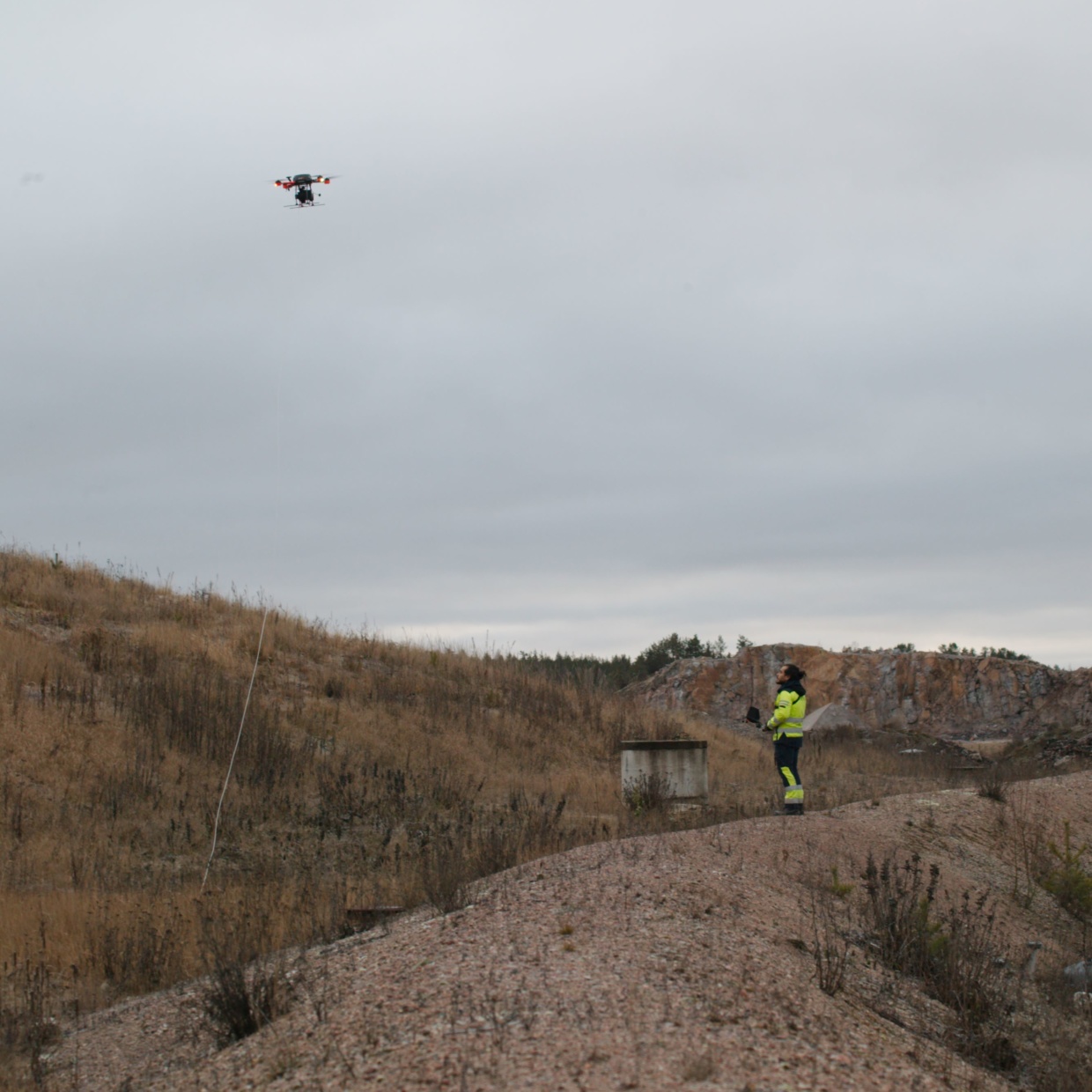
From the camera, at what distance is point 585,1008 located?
5203 mm

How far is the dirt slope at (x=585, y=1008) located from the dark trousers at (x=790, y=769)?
11.9ft

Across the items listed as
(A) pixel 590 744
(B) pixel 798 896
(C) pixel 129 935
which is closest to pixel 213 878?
(C) pixel 129 935

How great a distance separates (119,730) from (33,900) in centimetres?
559

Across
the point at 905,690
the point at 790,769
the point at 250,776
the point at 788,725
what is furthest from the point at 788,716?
the point at 905,690

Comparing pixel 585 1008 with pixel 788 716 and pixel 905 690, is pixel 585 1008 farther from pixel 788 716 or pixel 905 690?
pixel 905 690

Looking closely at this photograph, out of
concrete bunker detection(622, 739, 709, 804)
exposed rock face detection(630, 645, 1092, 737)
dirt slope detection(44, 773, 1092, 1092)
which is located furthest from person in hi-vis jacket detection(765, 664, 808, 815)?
exposed rock face detection(630, 645, 1092, 737)

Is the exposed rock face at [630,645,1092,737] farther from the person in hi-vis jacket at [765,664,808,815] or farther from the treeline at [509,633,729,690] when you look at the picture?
the person in hi-vis jacket at [765,664,808,815]

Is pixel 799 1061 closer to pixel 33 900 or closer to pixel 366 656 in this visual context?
pixel 33 900

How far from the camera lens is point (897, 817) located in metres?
12.7

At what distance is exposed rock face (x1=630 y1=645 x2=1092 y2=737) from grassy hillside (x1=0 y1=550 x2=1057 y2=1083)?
29.4ft

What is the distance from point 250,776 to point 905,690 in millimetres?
26011

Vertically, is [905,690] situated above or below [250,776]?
above

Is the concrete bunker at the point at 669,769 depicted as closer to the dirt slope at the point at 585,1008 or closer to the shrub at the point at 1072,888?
the shrub at the point at 1072,888

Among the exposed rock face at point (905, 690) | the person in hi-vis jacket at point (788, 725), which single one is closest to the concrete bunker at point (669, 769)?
the person in hi-vis jacket at point (788, 725)
